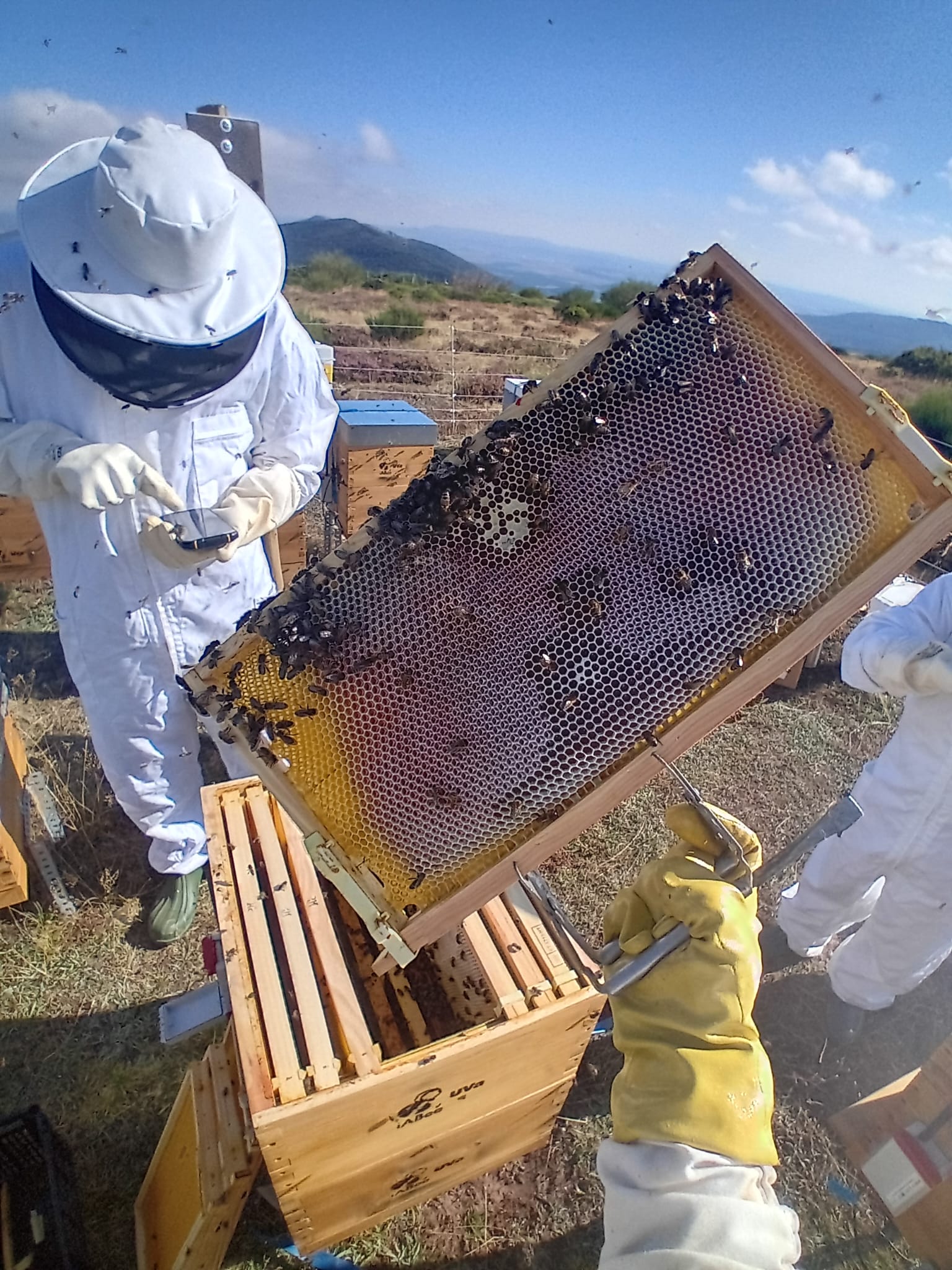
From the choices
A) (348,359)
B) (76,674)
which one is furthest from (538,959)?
(348,359)

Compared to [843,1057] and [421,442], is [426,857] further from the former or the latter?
[421,442]

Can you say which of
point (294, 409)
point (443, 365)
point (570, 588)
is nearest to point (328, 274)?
point (443, 365)

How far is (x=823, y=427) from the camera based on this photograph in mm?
1448

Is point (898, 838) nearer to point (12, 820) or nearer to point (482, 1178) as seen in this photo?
point (482, 1178)

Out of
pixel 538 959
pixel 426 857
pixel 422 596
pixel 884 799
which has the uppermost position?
pixel 422 596

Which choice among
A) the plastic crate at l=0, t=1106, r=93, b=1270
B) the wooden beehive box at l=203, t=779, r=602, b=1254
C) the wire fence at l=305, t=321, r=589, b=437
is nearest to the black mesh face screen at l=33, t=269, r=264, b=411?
the wooden beehive box at l=203, t=779, r=602, b=1254

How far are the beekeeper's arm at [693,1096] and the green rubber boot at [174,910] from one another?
102 inches

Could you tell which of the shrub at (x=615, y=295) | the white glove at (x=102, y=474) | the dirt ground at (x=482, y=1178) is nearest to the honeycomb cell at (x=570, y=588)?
the white glove at (x=102, y=474)

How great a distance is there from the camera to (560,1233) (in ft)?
8.71

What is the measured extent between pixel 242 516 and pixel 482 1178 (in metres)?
2.72

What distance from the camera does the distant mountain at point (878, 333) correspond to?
2361 centimetres

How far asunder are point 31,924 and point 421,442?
3594 mm

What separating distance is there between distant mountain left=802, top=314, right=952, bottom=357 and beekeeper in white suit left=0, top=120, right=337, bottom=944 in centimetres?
2389

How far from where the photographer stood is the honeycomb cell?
143cm
